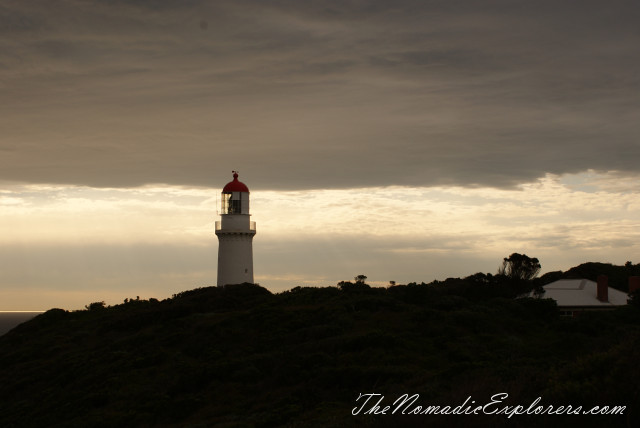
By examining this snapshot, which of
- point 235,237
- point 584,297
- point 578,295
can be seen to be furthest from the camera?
point 235,237

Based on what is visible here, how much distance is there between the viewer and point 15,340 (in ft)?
144

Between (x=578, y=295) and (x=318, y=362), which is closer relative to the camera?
(x=318, y=362)

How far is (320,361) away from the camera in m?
25.0

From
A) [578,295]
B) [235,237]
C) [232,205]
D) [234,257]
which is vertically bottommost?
[578,295]

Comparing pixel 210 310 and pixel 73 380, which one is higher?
pixel 210 310

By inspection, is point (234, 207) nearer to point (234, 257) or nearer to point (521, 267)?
point (234, 257)

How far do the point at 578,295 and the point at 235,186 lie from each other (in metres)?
23.1

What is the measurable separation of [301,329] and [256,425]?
12.2 meters

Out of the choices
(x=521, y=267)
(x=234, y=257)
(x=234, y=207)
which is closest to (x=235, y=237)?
(x=234, y=257)

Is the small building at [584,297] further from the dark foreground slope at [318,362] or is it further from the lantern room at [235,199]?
the lantern room at [235,199]

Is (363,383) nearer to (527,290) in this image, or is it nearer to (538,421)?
(538,421)

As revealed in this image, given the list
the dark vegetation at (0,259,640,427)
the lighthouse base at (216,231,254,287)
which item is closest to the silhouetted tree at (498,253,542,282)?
the dark vegetation at (0,259,640,427)

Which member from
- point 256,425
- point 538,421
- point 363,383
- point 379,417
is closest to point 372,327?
point 363,383

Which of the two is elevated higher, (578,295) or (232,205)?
(232,205)
